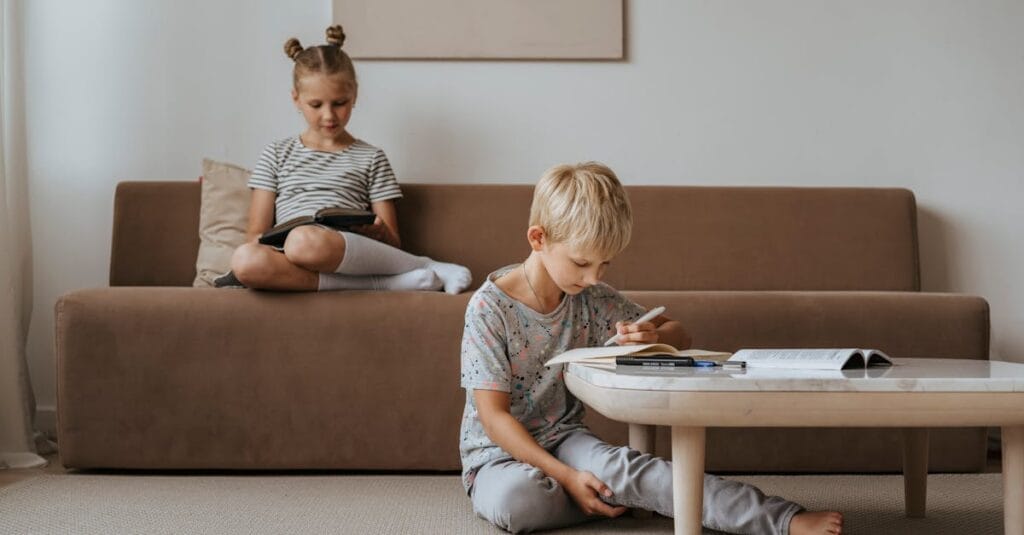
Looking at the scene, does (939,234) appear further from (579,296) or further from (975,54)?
(579,296)

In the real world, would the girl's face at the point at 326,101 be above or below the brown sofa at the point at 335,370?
above

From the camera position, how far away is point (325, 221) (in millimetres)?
2385

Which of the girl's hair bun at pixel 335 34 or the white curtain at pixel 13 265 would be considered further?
the girl's hair bun at pixel 335 34

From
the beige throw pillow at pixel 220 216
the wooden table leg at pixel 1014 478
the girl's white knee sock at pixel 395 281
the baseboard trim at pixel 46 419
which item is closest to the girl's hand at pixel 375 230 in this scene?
the girl's white knee sock at pixel 395 281

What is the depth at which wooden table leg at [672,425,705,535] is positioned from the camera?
4.57ft

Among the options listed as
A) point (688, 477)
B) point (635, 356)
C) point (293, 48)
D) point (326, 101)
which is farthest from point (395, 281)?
point (688, 477)

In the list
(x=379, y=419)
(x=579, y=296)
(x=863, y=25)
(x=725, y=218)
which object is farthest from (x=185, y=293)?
(x=863, y=25)

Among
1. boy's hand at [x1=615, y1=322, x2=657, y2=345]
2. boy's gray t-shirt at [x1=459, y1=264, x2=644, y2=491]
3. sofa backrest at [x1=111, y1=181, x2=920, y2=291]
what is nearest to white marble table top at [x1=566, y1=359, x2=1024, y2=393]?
boy's hand at [x1=615, y1=322, x2=657, y2=345]

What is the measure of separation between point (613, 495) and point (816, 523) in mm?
316

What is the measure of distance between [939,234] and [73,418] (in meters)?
2.32

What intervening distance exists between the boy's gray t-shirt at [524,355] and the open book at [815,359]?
1.13 ft

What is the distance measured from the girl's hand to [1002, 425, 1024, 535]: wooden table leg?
1483 millimetres

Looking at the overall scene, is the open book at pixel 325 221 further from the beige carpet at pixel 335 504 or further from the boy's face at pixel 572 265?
the boy's face at pixel 572 265

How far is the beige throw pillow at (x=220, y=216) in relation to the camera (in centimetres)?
269
